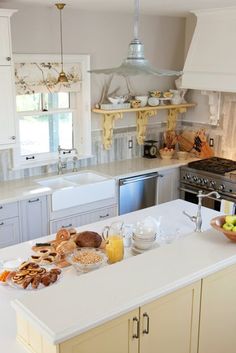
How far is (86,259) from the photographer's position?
268cm

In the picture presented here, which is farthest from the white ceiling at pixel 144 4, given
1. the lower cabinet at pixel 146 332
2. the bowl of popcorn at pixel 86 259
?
the lower cabinet at pixel 146 332

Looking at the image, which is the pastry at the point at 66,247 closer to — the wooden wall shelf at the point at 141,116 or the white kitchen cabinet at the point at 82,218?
the white kitchen cabinet at the point at 82,218

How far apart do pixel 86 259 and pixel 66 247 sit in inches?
8.5

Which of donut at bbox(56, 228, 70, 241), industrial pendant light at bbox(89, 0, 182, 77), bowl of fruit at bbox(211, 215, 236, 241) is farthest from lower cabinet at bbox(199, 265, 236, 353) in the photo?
industrial pendant light at bbox(89, 0, 182, 77)

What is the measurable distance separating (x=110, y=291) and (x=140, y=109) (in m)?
3.38

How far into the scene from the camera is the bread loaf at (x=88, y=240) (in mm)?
2889

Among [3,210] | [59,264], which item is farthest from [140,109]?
[59,264]

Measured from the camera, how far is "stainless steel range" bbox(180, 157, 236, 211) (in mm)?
4867

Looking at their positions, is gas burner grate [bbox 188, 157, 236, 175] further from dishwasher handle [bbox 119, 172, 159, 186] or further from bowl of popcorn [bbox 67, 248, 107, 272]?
bowl of popcorn [bbox 67, 248, 107, 272]

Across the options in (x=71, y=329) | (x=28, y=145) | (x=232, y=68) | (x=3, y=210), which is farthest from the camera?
(x=28, y=145)

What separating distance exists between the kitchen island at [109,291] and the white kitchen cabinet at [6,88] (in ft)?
5.24

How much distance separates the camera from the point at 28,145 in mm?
4852

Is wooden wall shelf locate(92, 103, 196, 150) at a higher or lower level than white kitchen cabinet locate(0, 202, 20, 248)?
higher

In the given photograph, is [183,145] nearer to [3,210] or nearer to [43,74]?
[43,74]
